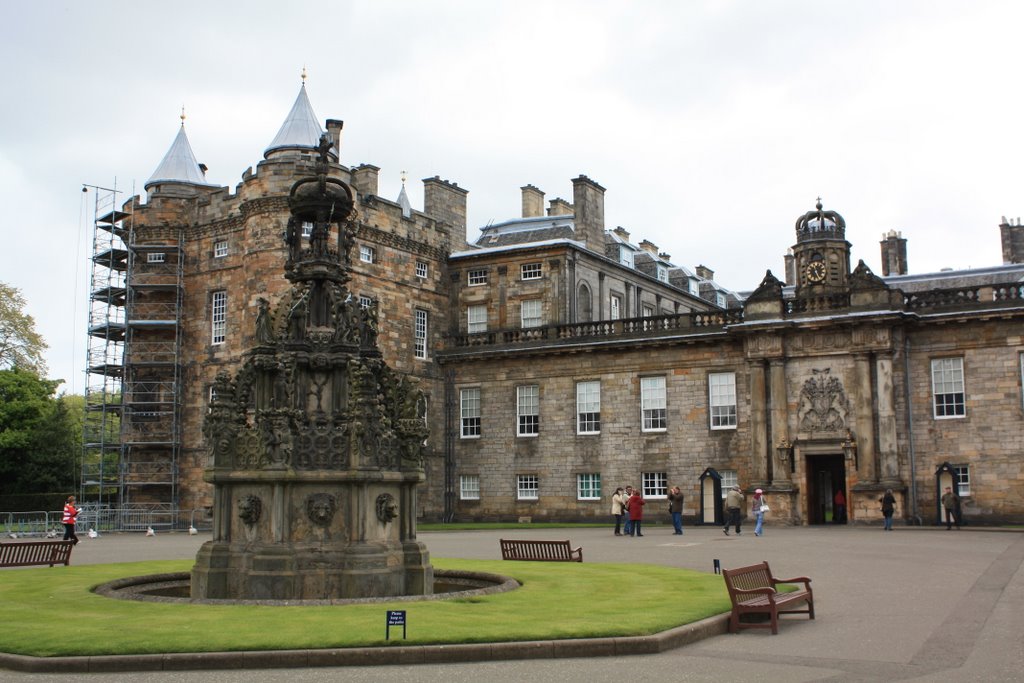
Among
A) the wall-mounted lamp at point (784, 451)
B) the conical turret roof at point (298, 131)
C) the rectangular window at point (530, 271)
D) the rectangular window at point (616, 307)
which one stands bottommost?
the wall-mounted lamp at point (784, 451)

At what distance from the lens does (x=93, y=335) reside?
47312 millimetres

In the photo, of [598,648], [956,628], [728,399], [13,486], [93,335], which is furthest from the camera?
[13,486]

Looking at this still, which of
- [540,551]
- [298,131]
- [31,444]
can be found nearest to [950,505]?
[540,551]

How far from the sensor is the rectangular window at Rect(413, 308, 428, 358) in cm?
4678

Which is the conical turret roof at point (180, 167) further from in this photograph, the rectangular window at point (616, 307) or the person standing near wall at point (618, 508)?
the person standing near wall at point (618, 508)

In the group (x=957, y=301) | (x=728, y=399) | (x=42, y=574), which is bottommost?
(x=42, y=574)

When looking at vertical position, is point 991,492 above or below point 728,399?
below

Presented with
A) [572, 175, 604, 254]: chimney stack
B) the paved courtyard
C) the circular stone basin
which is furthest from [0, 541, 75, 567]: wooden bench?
[572, 175, 604, 254]: chimney stack

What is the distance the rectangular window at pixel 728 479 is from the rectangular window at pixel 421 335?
14150mm

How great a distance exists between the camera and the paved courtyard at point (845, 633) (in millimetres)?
10516

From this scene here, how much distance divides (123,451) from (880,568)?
1306 inches

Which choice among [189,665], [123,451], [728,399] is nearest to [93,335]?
[123,451]

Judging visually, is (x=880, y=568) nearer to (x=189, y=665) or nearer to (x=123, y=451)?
(x=189, y=665)

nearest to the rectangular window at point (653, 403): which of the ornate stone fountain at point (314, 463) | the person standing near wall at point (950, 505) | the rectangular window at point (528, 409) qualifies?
the rectangular window at point (528, 409)
